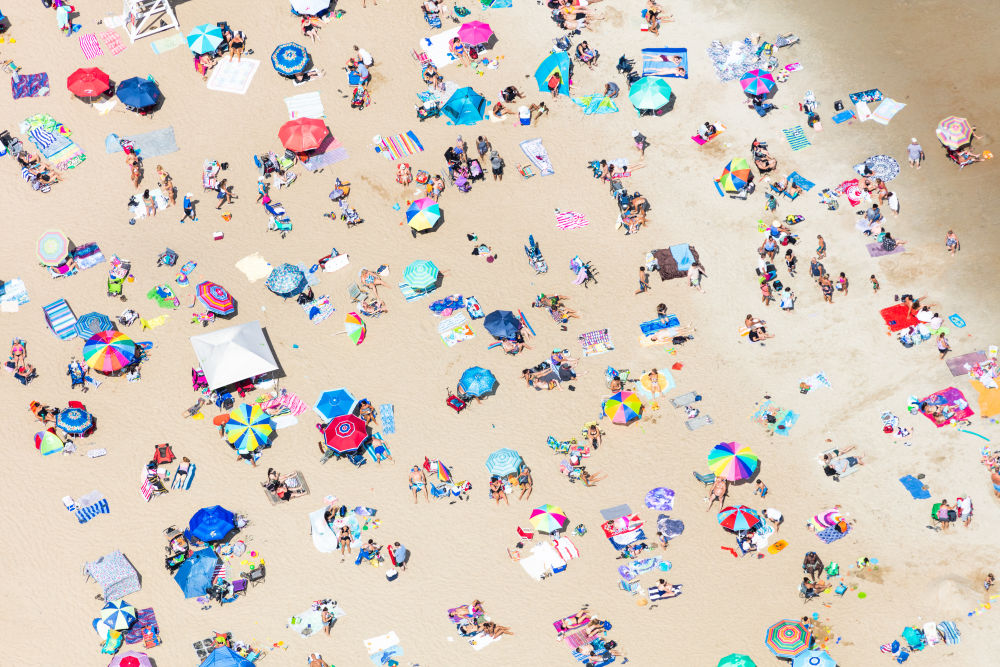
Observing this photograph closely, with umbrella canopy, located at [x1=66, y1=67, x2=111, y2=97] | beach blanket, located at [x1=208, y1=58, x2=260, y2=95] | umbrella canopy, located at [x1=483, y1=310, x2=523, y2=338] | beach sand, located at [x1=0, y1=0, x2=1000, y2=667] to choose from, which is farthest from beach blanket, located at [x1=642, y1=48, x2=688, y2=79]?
umbrella canopy, located at [x1=66, y1=67, x2=111, y2=97]

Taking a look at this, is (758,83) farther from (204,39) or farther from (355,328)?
(204,39)

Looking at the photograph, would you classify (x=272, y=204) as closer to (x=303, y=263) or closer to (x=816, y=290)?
(x=303, y=263)

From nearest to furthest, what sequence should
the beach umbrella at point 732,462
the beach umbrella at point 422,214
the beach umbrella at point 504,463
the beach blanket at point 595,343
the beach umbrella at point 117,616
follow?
the beach umbrella at point 117,616 → the beach umbrella at point 732,462 → the beach umbrella at point 504,463 → the beach blanket at point 595,343 → the beach umbrella at point 422,214

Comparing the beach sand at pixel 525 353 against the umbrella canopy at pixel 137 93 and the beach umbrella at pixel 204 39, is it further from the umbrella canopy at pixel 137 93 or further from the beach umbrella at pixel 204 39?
the beach umbrella at pixel 204 39

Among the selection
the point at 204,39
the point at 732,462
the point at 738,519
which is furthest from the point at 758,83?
the point at 204,39

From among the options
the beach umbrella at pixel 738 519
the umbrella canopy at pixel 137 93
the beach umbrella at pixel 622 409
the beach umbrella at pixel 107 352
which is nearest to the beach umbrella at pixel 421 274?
the beach umbrella at pixel 622 409

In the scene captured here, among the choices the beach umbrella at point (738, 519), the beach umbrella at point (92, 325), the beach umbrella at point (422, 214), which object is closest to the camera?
the beach umbrella at point (738, 519)
